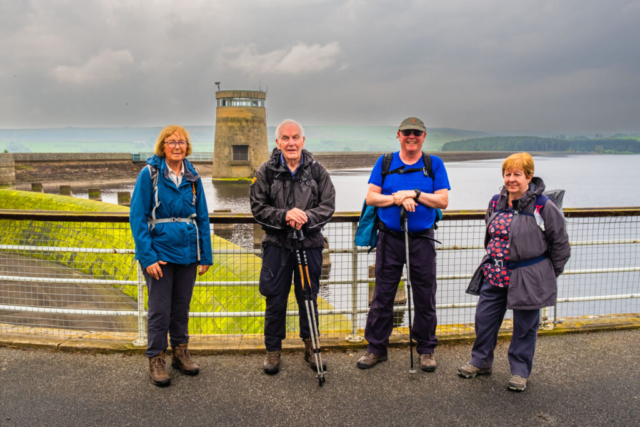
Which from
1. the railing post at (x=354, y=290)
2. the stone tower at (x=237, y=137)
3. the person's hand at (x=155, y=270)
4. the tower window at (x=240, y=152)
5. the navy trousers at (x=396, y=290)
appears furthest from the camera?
the tower window at (x=240, y=152)

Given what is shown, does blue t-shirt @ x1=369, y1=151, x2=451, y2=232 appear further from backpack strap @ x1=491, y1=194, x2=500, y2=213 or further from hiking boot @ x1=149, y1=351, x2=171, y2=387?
hiking boot @ x1=149, y1=351, x2=171, y2=387

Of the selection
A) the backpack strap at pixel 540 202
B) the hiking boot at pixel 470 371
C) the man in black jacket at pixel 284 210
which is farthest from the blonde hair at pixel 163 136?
the hiking boot at pixel 470 371

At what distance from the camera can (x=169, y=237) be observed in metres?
3.32

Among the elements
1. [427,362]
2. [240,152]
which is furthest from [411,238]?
[240,152]

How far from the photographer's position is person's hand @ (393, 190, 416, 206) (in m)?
3.42

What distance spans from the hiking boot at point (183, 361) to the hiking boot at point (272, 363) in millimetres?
496

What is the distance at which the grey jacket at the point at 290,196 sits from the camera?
344 cm

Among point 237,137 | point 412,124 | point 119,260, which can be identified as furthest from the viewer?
point 237,137

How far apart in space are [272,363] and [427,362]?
1.17 m

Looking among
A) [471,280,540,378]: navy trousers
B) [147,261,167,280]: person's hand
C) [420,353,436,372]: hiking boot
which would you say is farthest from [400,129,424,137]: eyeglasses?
[147,261,167,280]: person's hand

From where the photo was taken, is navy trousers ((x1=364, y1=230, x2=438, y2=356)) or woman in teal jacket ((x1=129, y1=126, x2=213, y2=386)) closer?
woman in teal jacket ((x1=129, y1=126, x2=213, y2=386))

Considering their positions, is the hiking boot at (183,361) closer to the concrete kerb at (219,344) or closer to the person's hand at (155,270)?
the concrete kerb at (219,344)

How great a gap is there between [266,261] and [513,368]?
1.92 meters

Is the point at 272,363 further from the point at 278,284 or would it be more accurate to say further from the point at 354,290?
the point at 354,290
